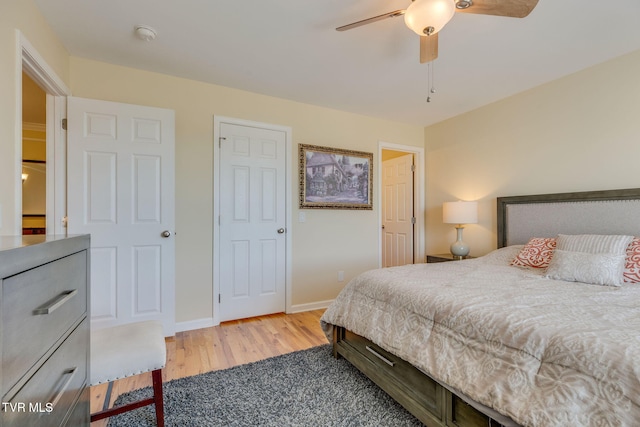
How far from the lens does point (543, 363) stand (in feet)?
3.24

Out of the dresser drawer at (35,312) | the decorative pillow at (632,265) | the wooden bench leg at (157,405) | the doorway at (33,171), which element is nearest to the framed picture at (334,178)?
the wooden bench leg at (157,405)

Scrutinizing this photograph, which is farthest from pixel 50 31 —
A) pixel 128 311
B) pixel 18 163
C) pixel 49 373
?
pixel 49 373

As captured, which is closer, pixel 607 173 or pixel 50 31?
pixel 50 31

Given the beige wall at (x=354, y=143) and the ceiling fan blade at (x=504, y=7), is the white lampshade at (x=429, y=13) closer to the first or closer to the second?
the ceiling fan blade at (x=504, y=7)

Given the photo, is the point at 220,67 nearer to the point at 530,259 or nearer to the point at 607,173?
the point at 530,259

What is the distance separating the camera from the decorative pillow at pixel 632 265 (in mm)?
1817

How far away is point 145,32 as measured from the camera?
1979 mm

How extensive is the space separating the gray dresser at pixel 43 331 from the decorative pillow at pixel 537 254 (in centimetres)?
285

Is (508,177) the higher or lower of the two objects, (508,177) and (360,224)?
the higher

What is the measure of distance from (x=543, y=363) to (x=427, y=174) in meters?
3.33

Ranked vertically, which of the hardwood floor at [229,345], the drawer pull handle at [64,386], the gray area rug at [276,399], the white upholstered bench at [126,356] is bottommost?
the hardwood floor at [229,345]

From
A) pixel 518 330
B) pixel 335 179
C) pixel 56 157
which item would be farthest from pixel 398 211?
pixel 56 157

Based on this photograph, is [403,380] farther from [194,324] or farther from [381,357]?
→ [194,324]

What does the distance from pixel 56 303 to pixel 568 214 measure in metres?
3.39
